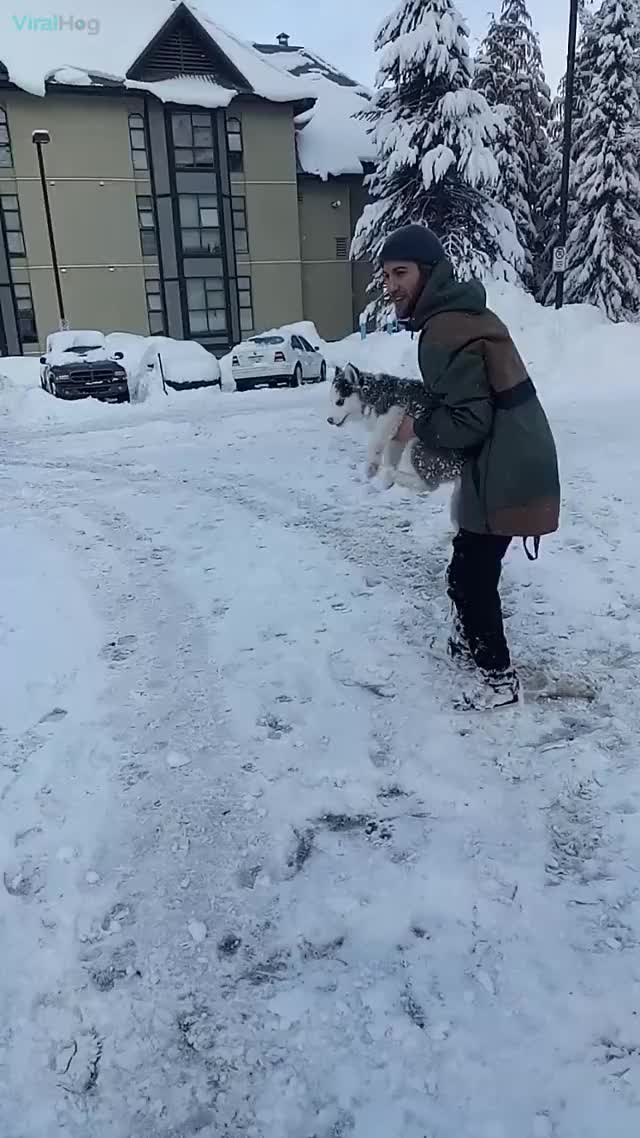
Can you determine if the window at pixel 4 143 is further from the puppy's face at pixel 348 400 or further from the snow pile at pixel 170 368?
the puppy's face at pixel 348 400

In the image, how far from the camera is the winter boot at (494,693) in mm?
3404

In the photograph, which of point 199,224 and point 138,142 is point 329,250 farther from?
point 138,142

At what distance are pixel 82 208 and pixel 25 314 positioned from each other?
4.63m

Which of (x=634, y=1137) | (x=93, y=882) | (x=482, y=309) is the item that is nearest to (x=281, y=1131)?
(x=634, y=1137)

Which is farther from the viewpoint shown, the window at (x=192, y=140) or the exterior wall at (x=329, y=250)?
the exterior wall at (x=329, y=250)

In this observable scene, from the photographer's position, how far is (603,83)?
24500mm

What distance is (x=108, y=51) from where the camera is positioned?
31.0 metres

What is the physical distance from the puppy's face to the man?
6829 millimetres

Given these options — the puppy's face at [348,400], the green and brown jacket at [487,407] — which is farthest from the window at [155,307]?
the green and brown jacket at [487,407]

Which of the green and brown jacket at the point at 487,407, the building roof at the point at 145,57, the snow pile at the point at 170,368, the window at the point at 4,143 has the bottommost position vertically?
the snow pile at the point at 170,368

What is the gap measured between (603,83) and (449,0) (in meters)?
8.19

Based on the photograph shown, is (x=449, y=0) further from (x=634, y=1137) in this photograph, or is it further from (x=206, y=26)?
(x=634, y=1137)

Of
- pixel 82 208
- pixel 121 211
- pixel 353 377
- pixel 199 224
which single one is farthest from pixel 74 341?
pixel 199 224

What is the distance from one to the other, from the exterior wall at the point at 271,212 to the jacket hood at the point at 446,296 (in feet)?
106
